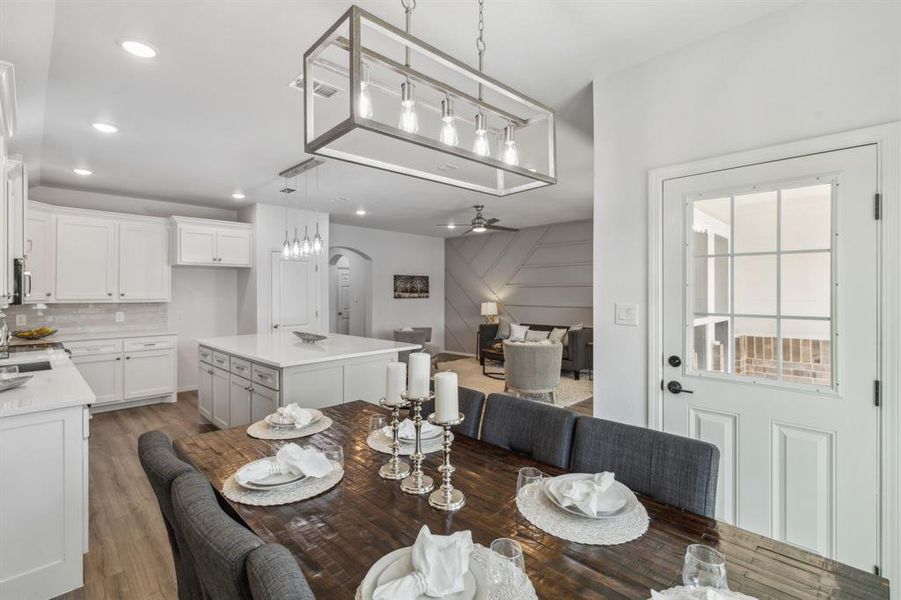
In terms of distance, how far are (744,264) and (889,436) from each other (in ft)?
2.81

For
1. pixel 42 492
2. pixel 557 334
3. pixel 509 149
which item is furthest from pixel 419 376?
pixel 557 334

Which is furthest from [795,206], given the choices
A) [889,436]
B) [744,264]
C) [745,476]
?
[745,476]

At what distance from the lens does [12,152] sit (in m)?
3.61

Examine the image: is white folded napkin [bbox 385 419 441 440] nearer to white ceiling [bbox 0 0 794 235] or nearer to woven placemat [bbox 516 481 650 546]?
woven placemat [bbox 516 481 650 546]

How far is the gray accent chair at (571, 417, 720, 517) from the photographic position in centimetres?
136

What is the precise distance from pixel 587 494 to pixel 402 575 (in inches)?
23.5

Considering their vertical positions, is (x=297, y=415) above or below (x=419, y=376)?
below

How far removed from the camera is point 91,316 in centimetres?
523

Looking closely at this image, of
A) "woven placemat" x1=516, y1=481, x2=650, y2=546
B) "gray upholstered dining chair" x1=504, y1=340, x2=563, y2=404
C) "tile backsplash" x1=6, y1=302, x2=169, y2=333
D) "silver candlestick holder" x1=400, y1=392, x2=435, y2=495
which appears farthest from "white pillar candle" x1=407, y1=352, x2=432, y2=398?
"tile backsplash" x1=6, y1=302, x2=169, y2=333

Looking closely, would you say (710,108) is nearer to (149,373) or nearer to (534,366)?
(534,366)

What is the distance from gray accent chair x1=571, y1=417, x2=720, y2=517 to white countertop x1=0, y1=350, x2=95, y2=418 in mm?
2239

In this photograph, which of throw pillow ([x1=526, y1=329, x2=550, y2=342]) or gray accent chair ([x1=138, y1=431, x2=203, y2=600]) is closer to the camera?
gray accent chair ([x1=138, y1=431, x2=203, y2=600])

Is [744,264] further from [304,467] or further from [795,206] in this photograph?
[304,467]

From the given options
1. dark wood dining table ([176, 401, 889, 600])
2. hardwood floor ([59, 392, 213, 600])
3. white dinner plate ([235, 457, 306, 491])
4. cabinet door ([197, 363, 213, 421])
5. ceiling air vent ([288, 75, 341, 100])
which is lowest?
hardwood floor ([59, 392, 213, 600])
